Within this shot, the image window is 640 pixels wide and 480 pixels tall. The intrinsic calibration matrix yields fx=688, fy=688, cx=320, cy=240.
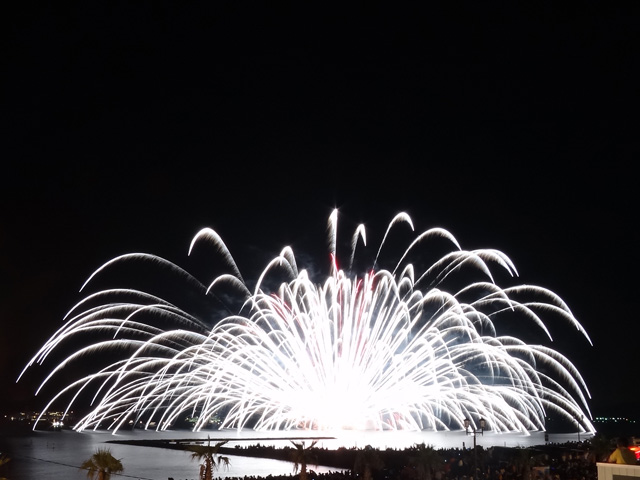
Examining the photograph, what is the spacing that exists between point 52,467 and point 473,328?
28.1 m

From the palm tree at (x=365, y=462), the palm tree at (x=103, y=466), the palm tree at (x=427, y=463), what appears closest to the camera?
the palm tree at (x=103, y=466)

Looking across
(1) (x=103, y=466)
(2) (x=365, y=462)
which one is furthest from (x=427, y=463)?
(1) (x=103, y=466)

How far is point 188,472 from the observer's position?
3800 centimetres

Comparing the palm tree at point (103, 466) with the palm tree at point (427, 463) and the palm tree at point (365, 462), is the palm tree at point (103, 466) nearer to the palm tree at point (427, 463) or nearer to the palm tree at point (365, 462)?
the palm tree at point (365, 462)

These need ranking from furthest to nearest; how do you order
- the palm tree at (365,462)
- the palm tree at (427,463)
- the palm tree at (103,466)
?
the palm tree at (365,462) → the palm tree at (427,463) → the palm tree at (103,466)

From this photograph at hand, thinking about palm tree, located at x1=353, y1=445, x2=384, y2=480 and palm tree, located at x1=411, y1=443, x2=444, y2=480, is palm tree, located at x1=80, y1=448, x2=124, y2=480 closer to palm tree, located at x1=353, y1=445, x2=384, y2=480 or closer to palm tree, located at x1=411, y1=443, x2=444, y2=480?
palm tree, located at x1=353, y1=445, x2=384, y2=480

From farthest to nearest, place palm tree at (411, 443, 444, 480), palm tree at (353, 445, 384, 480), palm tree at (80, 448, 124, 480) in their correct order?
palm tree at (353, 445, 384, 480)
palm tree at (411, 443, 444, 480)
palm tree at (80, 448, 124, 480)

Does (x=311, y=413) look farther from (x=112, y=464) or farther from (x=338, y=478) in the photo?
(x=112, y=464)

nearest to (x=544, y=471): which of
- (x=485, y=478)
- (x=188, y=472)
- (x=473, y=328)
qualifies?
(x=485, y=478)

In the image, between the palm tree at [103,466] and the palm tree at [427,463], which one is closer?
the palm tree at [103,466]

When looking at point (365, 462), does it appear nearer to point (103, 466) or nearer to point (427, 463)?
point (427, 463)

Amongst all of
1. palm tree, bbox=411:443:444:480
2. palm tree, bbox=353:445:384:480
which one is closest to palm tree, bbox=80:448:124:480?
palm tree, bbox=353:445:384:480

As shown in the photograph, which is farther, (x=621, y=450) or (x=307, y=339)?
(x=307, y=339)

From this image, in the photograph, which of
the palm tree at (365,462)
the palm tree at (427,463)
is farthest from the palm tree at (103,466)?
the palm tree at (427,463)
